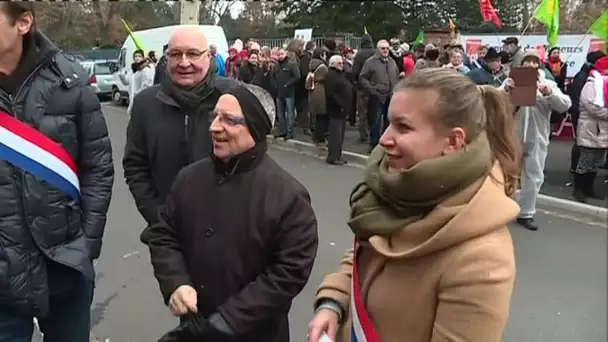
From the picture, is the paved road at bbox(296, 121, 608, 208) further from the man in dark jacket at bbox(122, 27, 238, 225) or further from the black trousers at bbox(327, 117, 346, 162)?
the man in dark jacket at bbox(122, 27, 238, 225)

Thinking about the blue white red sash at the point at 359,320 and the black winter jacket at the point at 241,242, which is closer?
the blue white red sash at the point at 359,320

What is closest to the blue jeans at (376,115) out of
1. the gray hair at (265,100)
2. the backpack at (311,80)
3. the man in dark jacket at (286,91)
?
the backpack at (311,80)

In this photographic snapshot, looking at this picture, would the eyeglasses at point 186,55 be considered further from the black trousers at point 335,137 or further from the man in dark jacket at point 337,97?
the black trousers at point 335,137

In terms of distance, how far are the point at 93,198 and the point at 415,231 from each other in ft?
4.77

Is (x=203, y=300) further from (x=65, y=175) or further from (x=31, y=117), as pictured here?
(x=31, y=117)

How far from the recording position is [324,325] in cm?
191

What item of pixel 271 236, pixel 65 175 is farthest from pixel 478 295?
pixel 65 175

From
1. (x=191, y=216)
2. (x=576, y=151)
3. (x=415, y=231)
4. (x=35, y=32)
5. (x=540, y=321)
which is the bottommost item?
(x=540, y=321)

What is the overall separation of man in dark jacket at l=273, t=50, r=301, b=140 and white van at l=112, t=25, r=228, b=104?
18.3ft

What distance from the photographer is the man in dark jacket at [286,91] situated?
1312cm

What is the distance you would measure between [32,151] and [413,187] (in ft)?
4.61

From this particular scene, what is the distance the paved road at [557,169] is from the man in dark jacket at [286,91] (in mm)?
328

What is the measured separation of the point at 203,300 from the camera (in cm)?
243

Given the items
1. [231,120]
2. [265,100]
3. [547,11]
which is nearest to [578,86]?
[547,11]
